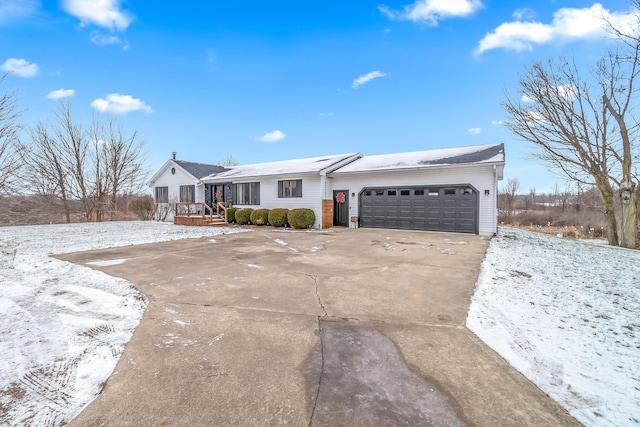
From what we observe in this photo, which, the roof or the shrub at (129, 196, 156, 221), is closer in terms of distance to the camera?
the roof

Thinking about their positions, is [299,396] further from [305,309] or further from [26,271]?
[26,271]

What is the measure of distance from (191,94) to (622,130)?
2014 centimetres

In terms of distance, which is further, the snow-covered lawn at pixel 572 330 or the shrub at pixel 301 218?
the shrub at pixel 301 218

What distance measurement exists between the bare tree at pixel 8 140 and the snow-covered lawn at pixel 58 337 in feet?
26.8

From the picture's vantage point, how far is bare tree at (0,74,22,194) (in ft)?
31.1

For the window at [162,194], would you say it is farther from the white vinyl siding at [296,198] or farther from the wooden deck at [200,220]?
the white vinyl siding at [296,198]

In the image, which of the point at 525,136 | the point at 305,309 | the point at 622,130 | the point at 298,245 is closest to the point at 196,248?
the point at 298,245

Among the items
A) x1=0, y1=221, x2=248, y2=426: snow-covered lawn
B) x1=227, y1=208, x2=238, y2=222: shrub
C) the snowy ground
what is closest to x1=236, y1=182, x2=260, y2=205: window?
x1=227, y1=208, x2=238, y2=222: shrub

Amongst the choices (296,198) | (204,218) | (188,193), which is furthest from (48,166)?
(296,198)

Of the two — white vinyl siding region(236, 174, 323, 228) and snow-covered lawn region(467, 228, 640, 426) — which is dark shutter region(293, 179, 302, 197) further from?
snow-covered lawn region(467, 228, 640, 426)

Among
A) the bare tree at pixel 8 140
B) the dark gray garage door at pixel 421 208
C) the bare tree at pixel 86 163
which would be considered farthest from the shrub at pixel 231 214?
the bare tree at pixel 86 163

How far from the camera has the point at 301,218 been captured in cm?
1337

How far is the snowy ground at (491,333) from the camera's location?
1880 millimetres

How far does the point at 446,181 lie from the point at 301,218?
21.7 ft
